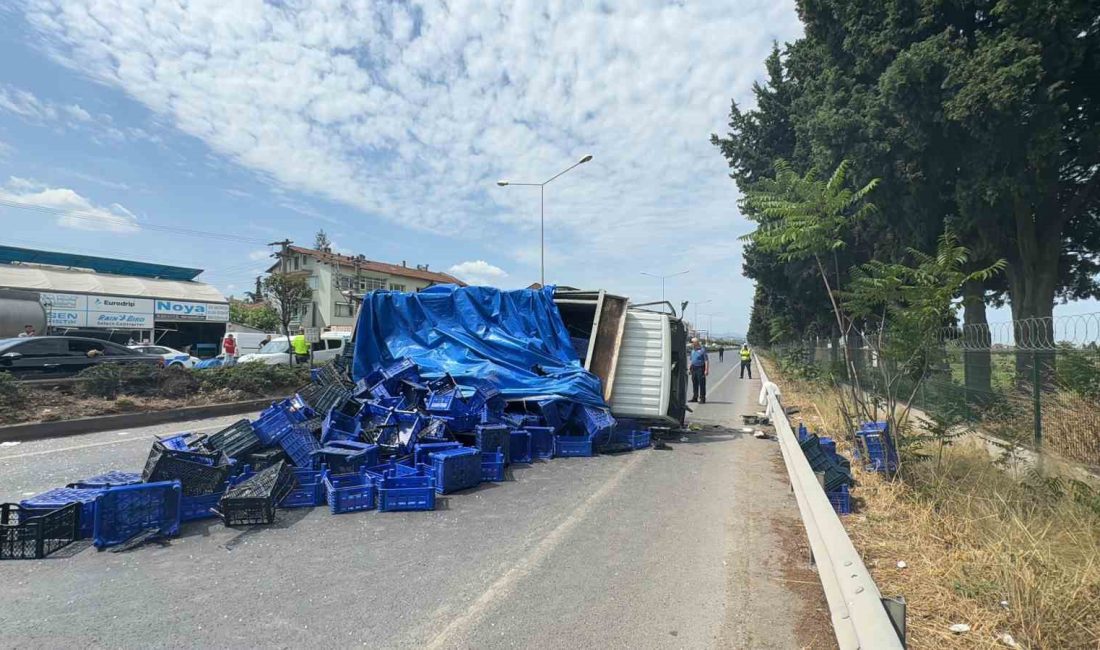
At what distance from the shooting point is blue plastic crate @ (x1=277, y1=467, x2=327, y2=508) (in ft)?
19.6

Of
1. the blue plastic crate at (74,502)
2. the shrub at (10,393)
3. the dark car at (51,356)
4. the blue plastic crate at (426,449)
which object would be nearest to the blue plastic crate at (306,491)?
the blue plastic crate at (426,449)

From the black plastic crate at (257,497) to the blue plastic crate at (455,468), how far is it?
152 centimetres

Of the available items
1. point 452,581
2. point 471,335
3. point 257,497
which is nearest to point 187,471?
point 257,497

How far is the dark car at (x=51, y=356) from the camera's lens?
43.5ft

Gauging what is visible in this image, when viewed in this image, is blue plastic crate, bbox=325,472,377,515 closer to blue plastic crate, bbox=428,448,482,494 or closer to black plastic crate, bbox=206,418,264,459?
blue plastic crate, bbox=428,448,482,494

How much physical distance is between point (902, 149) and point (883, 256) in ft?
20.2

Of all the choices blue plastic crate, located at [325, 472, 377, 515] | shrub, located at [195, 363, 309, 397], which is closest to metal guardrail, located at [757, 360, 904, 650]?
blue plastic crate, located at [325, 472, 377, 515]

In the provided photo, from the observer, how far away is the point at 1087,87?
1134 centimetres

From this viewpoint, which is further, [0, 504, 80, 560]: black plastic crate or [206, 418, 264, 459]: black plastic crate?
[206, 418, 264, 459]: black plastic crate

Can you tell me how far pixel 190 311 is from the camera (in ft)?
132

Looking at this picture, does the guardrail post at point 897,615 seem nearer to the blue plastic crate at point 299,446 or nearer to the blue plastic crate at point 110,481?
the blue plastic crate at point 299,446

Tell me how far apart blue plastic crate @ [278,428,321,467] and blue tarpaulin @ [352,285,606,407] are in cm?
368

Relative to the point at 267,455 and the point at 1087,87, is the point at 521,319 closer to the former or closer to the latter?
the point at 267,455

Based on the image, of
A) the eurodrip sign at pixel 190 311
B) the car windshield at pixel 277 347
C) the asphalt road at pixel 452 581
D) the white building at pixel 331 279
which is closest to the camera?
the asphalt road at pixel 452 581
